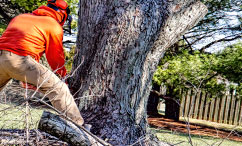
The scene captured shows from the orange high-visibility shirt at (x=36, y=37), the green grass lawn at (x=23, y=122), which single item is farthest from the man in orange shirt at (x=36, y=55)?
the green grass lawn at (x=23, y=122)

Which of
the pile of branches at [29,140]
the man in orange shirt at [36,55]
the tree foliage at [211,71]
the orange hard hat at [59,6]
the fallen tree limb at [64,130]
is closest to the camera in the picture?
the fallen tree limb at [64,130]

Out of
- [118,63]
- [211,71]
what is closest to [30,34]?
[118,63]

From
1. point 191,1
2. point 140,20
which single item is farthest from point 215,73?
point 140,20

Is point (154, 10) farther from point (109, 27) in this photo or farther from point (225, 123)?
point (225, 123)

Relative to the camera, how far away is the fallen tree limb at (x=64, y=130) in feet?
9.11

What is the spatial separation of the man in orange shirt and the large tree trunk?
0.43m

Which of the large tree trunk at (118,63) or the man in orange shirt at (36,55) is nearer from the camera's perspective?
the man in orange shirt at (36,55)

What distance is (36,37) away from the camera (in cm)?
340

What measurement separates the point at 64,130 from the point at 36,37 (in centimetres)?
121

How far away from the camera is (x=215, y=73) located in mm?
11586

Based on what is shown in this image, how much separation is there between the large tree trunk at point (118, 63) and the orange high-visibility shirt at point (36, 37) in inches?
20.6

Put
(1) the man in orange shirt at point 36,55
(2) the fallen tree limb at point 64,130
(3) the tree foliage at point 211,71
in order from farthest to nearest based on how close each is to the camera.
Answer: (3) the tree foliage at point 211,71, (1) the man in orange shirt at point 36,55, (2) the fallen tree limb at point 64,130

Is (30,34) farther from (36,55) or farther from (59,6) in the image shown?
(59,6)

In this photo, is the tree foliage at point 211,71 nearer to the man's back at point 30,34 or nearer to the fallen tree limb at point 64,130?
the man's back at point 30,34
